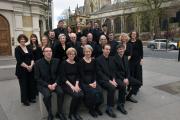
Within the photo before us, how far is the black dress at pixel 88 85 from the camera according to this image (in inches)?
200

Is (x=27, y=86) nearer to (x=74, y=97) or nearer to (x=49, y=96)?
(x=49, y=96)

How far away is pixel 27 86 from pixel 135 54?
3203 millimetres

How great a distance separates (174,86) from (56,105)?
423 cm

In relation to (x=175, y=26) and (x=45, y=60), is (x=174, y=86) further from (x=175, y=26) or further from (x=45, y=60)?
(x=175, y=26)

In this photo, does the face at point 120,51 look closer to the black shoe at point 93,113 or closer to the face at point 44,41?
the black shoe at point 93,113

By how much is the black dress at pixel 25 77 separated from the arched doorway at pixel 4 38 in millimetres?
12361

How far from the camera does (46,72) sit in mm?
5090

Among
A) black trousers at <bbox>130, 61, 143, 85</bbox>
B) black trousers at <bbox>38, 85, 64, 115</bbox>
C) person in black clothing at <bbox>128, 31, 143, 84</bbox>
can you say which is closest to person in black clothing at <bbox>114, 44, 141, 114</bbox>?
person in black clothing at <bbox>128, 31, 143, 84</bbox>

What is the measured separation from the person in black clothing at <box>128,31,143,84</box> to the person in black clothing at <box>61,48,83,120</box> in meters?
2.12

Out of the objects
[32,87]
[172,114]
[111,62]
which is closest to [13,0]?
[32,87]

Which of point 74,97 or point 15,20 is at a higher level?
point 15,20

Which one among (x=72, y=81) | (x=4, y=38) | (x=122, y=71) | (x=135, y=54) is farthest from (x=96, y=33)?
(x=4, y=38)

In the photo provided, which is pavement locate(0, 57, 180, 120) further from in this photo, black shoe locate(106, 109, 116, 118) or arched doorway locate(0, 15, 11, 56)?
arched doorway locate(0, 15, 11, 56)

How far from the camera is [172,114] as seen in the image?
518cm
